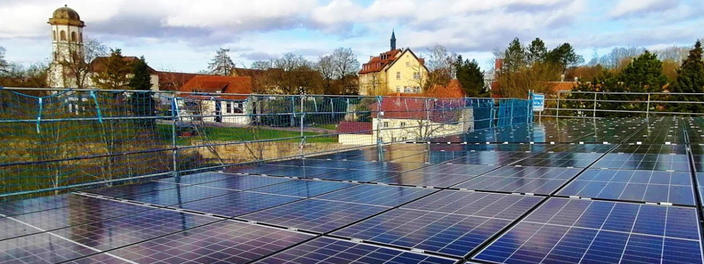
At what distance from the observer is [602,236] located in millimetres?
4008

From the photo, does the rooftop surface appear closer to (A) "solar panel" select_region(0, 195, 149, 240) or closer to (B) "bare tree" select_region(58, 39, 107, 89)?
(A) "solar panel" select_region(0, 195, 149, 240)

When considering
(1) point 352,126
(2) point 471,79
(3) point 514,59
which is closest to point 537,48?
(3) point 514,59

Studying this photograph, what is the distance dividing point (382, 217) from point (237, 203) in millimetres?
1838

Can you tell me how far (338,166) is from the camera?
8.77 m

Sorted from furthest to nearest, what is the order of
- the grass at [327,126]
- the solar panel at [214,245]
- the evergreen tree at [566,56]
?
1. the evergreen tree at [566,56]
2. the grass at [327,126]
3. the solar panel at [214,245]

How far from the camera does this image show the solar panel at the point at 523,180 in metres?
6.23

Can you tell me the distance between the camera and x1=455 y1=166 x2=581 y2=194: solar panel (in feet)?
20.5

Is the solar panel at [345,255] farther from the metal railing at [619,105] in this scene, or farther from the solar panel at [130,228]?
the metal railing at [619,105]

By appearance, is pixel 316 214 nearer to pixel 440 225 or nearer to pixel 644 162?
pixel 440 225

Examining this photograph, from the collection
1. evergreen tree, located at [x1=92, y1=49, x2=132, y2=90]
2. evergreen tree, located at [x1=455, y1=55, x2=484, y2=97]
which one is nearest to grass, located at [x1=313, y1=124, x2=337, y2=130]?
evergreen tree, located at [x1=92, y1=49, x2=132, y2=90]

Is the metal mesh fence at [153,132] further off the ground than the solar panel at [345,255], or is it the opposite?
the metal mesh fence at [153,132]

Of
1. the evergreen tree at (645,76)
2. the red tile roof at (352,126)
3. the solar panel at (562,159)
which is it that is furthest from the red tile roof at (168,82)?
the solar panel at (562,159)

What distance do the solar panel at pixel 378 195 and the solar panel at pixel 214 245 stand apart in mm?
1499

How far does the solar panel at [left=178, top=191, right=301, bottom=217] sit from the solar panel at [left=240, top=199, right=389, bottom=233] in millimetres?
210
